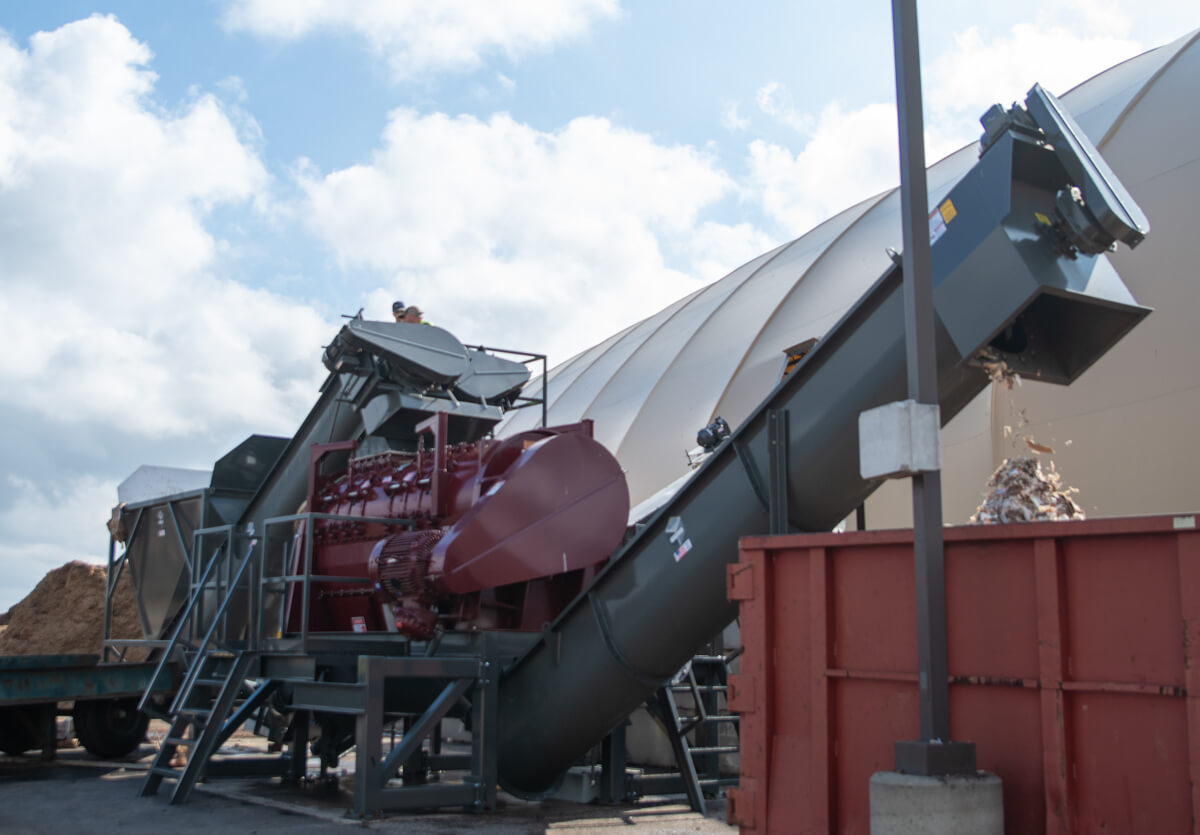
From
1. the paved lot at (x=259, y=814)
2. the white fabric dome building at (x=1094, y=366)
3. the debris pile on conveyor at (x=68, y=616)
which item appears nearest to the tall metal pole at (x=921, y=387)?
the white fabric dome building at (x=1094, y=366)

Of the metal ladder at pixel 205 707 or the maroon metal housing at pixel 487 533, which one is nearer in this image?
the maroon metal housing at pixel 487 533

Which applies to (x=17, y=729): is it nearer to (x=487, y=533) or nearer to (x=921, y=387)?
(x=487, y=533)

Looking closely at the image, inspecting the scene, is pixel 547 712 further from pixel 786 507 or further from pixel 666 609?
pixel 786 507

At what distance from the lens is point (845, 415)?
626 cm

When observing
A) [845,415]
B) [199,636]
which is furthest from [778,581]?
[199,636]

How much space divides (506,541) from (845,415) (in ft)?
12.5

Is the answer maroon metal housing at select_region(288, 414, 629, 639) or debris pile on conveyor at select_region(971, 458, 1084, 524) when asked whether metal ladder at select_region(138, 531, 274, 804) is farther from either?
debris pile on conveyor at select_region(971, 458, 1084, 524)

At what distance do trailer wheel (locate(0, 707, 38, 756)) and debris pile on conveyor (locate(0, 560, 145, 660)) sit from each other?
8973mm

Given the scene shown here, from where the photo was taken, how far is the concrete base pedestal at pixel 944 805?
14.6 ft

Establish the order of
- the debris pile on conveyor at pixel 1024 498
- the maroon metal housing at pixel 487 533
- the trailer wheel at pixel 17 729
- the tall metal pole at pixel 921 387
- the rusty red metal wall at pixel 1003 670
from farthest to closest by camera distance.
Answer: the trailer wheel at pixel 17 729 < the maroon metal housing at pixel 487 533 < the debris pile on conveyor at pixel 1024 498 < the tall metal pole at pixel 921 387 < the rusty red metal wall at pixel 1003 670

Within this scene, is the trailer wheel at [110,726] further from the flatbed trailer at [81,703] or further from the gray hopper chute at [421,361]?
the gray hopper chute at [421,361]

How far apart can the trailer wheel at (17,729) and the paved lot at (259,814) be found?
1897mm

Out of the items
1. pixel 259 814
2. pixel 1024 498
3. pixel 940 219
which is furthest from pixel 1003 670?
pixel 259 814

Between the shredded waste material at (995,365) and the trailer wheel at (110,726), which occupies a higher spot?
the shredded waste material at (995,365)
